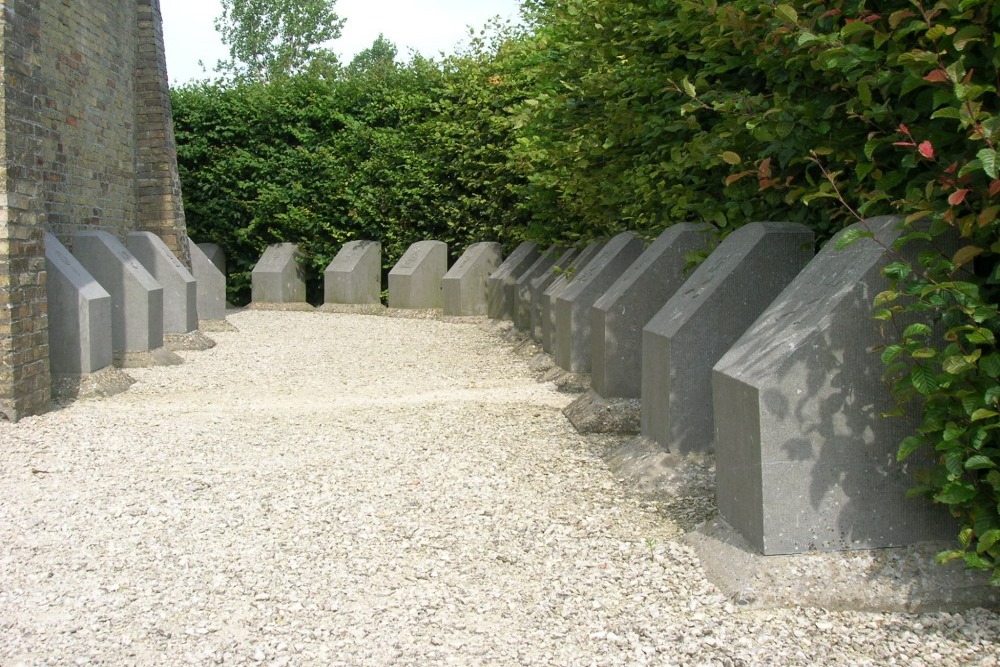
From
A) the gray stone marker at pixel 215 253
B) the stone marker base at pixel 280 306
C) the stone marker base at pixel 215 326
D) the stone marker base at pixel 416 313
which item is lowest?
the stone marker base at pixel 215 326

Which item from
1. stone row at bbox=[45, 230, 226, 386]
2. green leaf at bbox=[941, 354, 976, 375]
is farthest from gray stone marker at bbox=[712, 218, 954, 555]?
stone row at bbox=[45, 230, 226, 386]

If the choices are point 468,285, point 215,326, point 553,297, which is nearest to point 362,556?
point 553,297

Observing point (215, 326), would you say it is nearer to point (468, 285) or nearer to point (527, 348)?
point (468, 285)

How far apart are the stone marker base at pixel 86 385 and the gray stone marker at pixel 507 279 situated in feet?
21.2

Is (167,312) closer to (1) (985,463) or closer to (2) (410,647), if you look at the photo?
(2) (410,647)

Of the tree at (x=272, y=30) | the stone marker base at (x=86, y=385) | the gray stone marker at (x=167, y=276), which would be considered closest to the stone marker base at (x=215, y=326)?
the gray stone marker at (x=167, y=276)

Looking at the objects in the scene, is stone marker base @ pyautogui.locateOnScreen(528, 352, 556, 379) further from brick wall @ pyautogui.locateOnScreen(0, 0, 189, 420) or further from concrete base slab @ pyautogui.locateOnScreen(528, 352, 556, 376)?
brick wall @ pyautogui.locateOnScreen(0, 0, 189, 420)

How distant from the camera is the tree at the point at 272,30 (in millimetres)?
47125

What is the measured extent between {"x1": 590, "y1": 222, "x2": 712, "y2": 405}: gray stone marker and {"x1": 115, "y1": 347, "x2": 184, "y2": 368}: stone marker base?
4921 millimetres

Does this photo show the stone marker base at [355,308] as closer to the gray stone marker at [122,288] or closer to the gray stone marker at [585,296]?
the gray stone marker at [122,288]

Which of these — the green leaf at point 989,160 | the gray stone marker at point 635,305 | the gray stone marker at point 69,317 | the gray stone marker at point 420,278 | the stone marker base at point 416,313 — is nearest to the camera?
the green leaf at point 989,160

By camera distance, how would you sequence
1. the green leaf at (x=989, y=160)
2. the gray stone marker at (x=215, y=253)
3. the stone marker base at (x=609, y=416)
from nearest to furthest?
the green leaf at (x=989, y=160)
the stone marker base at (x=609, y=416)
the gray stone marker at (x=215, y=253)

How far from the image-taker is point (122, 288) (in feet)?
29.7

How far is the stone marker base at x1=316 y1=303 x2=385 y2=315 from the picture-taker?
15648mm
